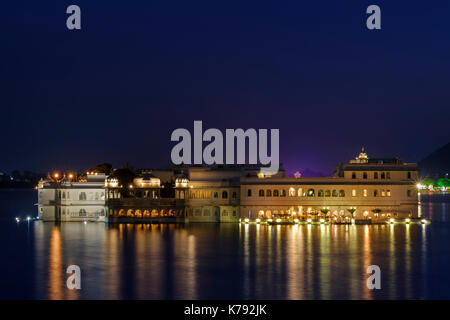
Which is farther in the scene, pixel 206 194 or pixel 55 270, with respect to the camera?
pixel 206 194

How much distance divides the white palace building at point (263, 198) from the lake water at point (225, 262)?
6626 mm

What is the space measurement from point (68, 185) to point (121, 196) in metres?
5.29

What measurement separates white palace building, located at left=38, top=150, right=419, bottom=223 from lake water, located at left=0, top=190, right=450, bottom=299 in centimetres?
663

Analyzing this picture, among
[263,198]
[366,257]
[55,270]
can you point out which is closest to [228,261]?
[366,257]

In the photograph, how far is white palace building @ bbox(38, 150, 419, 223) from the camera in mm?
73188

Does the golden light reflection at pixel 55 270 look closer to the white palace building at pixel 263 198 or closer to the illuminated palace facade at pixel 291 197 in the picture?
the white palace building at pixel 263 198

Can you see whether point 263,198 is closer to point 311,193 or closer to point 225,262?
point 311,193

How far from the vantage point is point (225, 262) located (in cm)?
4497

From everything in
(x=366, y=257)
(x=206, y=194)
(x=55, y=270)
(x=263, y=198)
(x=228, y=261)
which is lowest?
(x=55, y=270)

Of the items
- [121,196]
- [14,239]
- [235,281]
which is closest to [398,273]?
[235,281]

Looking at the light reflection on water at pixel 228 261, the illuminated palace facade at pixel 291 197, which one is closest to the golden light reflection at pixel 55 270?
the light reflection on water at pixel 228 261

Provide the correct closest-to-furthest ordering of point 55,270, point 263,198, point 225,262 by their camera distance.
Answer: point 55,270, point 225,262, point 263,198

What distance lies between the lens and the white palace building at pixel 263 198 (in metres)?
73.2

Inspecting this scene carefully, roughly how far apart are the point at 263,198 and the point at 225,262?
2911 centimetres
